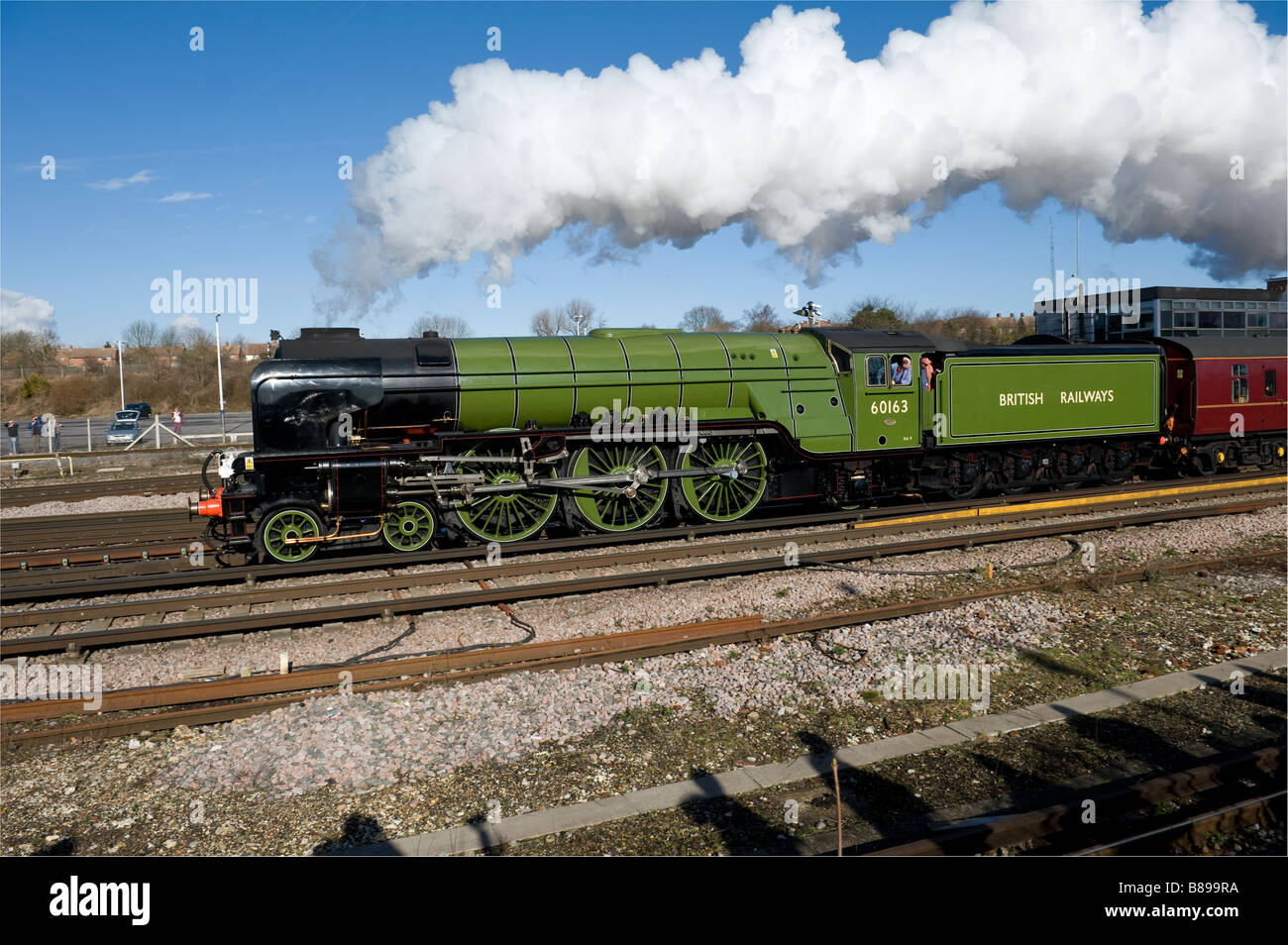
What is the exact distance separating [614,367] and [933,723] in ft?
27.1

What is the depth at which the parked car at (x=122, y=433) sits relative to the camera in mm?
36219

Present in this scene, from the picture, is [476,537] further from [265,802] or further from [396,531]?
[265,802]

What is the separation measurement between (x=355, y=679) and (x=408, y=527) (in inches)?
202

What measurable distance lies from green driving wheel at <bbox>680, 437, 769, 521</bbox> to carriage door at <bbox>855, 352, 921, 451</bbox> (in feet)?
6.57

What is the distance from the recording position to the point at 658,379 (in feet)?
45.2

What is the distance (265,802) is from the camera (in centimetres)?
570

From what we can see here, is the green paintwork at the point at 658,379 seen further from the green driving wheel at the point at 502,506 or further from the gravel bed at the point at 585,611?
the gravel bed at the point at 585,611

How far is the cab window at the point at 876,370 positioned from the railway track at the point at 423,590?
3223 millimetres

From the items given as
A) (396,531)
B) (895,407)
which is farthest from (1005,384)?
(396,531)

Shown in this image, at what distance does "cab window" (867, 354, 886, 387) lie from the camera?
1522 cm

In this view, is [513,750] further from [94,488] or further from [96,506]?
[94,488]

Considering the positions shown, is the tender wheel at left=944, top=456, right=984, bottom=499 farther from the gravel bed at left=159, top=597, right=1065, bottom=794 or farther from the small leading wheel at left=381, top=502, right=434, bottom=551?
the small leading wheel at left=381, top=502, right=434, bottom=551
